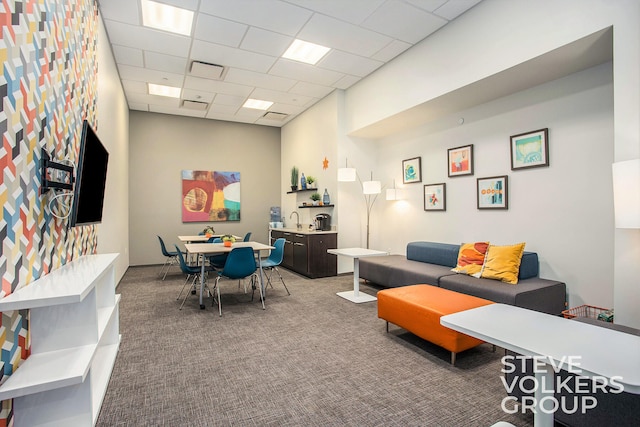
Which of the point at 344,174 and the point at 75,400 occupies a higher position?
the point at 344,174

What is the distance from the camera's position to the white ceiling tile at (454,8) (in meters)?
3.70

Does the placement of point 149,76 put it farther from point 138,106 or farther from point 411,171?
point 411,171

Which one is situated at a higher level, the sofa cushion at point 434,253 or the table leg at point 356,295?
the sofa cushion at point 434,253

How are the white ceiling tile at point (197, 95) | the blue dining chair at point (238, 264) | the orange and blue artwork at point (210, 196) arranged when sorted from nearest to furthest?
the blue dining chair at point (238, 264)
the white ceiling tile at point (197, 95)
the orange and blue artwork at point (210, 196)

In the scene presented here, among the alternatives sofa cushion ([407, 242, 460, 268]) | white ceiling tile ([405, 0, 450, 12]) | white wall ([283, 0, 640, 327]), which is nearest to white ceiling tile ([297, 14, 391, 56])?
white wall ([283, 0, 640, 327])

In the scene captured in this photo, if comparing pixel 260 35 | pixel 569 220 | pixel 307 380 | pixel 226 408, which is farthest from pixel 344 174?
pixel 226 408

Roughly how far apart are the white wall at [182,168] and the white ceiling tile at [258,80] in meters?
2.70

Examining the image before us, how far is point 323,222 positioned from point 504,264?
3.48 m

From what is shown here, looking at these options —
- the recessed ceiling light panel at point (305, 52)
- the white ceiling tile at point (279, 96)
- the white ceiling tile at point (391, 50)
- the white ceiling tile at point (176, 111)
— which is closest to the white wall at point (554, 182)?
the white ceiling tile at point (391, 50)

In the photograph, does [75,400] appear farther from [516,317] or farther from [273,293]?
[273,293]

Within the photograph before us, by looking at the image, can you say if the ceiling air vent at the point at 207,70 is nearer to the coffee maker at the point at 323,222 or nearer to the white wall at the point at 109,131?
the white wall at the point at 109,131

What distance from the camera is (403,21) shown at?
13.4 ft

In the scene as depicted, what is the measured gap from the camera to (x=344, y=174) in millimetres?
5754

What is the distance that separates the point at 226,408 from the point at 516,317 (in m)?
1.86
